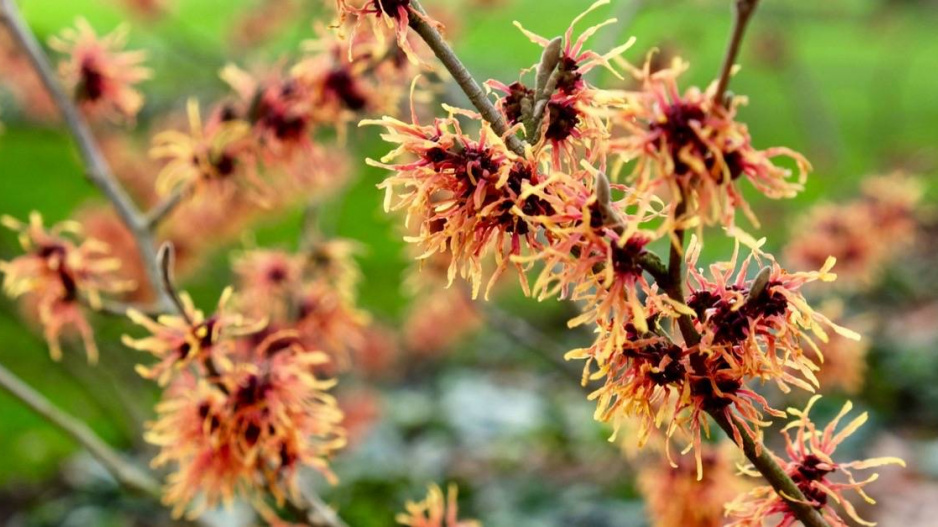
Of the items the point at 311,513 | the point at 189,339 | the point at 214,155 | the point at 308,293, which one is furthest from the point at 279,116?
the point at 311,513

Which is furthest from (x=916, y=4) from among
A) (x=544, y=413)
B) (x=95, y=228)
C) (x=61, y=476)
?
(x=61, y=476)

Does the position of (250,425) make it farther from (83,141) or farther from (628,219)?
(83,141)

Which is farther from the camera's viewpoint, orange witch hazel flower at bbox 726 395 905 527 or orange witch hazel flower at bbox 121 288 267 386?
orange witch hazel flower at bbox 121 288 267 386

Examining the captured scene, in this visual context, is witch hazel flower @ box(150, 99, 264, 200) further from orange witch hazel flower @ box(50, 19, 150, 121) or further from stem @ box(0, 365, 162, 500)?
stem @ box(0, 365, 162, 500)

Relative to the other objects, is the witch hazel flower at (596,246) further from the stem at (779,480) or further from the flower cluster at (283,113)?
the flower cluster at (283,113)

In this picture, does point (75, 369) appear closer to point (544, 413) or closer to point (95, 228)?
point (95, 228)

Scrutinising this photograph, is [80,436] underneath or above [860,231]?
above

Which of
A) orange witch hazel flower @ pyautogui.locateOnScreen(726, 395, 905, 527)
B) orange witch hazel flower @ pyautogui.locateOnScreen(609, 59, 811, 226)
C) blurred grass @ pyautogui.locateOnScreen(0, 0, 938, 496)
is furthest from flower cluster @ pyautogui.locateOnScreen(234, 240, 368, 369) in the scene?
orange witch hazel flower @ pyautogui.locateOnScreen(609, 59, 811, 226)
